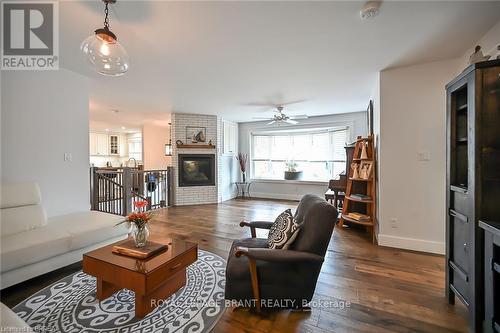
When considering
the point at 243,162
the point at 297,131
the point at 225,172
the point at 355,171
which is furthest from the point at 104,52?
the point at 243,162

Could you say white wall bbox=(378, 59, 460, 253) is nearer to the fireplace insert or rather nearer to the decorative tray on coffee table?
the decorative tray on coffee table

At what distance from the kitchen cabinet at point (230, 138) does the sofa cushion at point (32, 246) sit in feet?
15.3

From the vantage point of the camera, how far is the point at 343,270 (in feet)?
8.14

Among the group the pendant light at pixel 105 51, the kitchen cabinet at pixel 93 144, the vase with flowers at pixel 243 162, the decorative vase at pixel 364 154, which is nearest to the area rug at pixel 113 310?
the pendant light at pixel 105 51

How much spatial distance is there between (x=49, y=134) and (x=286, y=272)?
349 centimetres

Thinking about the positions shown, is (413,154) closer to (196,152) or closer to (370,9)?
(370,9)

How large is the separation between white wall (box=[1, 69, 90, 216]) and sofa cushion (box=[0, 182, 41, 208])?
1.01 ft

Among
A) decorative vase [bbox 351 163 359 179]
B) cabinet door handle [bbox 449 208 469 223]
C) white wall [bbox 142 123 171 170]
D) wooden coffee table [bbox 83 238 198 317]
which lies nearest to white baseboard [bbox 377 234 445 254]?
decorative vase [bbox 351 163 359 179]

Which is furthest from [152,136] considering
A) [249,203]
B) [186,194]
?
[249,203]

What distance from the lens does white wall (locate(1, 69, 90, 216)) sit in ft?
8.63

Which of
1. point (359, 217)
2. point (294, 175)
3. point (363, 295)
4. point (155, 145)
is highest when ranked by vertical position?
point (155, 145)

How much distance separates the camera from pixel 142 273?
1623 mm

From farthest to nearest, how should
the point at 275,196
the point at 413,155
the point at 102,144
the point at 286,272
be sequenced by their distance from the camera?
the point at 102,144, the point at 275,196, the point at 413,155, the point at 286,272

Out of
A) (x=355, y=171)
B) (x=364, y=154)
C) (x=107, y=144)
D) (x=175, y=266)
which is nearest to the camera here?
(x=175, y=266)
